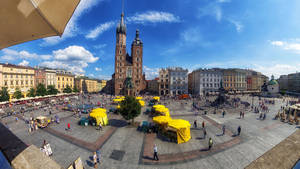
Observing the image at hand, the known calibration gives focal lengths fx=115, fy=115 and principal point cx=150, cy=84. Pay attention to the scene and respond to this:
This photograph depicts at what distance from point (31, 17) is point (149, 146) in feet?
41.3

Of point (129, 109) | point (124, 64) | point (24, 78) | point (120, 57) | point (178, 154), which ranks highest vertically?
point (120, 57)

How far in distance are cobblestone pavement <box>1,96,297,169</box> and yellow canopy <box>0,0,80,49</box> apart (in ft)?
33.2

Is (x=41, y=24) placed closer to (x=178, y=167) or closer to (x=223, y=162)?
(x=178, y=167)

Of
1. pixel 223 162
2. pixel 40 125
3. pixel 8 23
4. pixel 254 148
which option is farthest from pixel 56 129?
pixel 254 148

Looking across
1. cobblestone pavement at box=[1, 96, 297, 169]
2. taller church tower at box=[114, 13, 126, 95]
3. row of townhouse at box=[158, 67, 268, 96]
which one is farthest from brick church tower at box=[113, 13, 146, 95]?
cobblestone pavement at box=[1, 96, 297, 169]

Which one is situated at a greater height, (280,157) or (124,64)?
(124,64)

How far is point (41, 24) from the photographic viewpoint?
182 centimetres

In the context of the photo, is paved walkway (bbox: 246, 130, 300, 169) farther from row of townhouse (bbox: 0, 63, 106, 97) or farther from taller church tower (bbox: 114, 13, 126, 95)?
row of townhouse (bbox: 0, 63, 106, 97)

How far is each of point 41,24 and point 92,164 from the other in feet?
35.4

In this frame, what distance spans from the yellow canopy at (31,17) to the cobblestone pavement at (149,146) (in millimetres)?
10126

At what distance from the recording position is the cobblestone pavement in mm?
9484

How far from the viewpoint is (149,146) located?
11781 millimetres

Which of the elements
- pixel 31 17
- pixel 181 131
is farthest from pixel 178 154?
pixel 31 17

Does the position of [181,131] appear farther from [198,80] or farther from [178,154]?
[198,80]
